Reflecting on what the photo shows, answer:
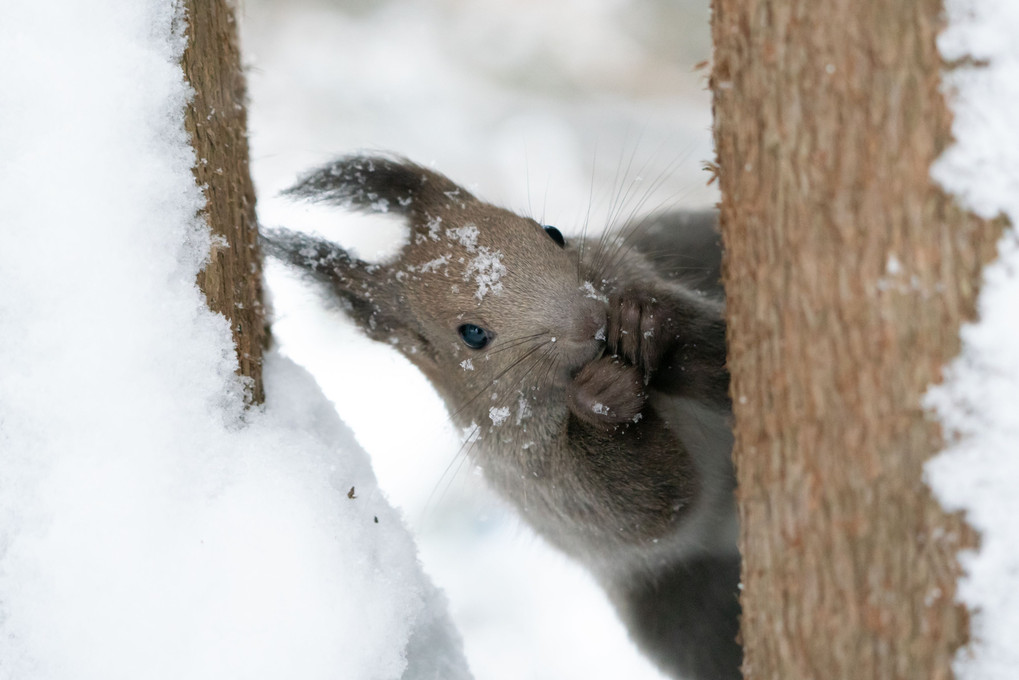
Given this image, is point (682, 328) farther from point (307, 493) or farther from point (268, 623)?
point (268, 623)

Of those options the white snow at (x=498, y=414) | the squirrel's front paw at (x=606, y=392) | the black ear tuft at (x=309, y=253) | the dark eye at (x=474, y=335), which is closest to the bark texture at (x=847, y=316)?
the squirrel's front paw at (x=606, y=392)

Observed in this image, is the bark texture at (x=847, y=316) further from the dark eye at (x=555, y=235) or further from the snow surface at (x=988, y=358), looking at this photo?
the dark eye at (x=555, y=235)

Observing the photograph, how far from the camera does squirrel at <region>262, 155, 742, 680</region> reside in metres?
2.11

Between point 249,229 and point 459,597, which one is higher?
point 249,229

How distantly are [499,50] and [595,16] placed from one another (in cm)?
54

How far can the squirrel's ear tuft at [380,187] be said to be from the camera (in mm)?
2109

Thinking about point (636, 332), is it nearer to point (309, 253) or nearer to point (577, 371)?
point (577, 371)

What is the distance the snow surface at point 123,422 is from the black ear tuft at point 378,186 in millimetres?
549

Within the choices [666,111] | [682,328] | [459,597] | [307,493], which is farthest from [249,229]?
[666,111]

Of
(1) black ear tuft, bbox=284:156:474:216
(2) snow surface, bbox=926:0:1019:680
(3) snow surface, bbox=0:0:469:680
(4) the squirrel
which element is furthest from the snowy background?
(2) snow surface, bbox=926:0:1019:680

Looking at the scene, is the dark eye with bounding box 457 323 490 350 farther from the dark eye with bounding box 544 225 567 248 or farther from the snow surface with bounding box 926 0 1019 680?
the snow surface with bounding box 926 0 1019 680

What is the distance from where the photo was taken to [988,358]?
3.07 feet

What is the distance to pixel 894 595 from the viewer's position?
0.98 metres

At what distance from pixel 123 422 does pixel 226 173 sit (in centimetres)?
57
